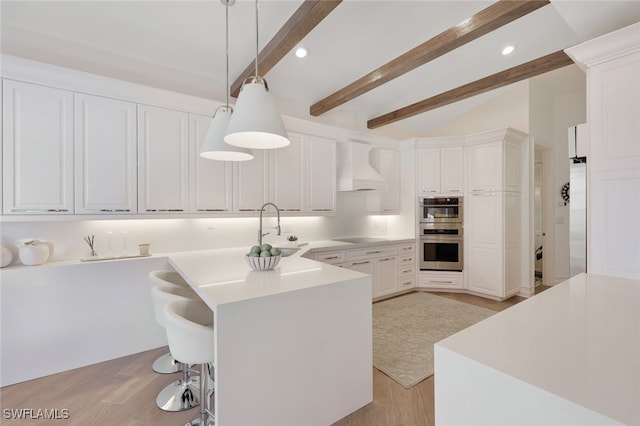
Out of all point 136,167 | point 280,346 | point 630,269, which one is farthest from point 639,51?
point 136,167

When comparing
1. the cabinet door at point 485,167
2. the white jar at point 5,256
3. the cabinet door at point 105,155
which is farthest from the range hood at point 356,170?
the white jar at point 5,256

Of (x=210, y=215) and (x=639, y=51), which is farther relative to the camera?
(x=210, y=215)

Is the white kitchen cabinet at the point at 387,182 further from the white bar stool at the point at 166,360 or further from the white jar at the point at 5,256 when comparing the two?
the white jar at the point at 5,256

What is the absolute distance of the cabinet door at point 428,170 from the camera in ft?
15.7

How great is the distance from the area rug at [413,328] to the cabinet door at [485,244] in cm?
58

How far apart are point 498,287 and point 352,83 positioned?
370cm

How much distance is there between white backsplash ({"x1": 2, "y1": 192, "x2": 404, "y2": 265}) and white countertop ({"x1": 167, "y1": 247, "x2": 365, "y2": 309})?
36.0 inches

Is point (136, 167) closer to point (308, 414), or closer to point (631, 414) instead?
point (308, 414)

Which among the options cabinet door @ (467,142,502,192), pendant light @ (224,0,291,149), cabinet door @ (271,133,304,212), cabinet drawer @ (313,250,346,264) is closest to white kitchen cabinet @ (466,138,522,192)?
cabinet door @ (467,142,502,192)

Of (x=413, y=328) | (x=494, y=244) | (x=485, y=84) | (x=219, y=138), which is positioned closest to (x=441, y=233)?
(x=494, y=244)

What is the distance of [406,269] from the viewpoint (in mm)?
4688

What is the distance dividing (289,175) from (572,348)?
135 inches

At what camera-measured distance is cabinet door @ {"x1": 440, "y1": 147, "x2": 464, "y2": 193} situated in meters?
4.68

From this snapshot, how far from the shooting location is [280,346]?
1567 mm
